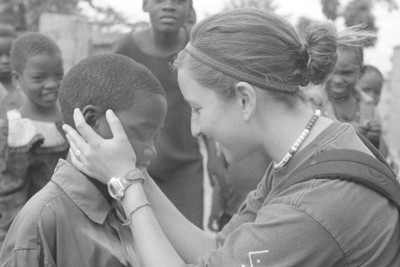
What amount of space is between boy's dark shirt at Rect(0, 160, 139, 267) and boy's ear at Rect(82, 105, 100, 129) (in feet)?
0.51

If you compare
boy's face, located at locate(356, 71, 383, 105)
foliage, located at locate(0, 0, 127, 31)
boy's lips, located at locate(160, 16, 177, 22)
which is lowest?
foliage, located at locate(0, 0, 127, 31)

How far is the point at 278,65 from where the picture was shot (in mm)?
1946

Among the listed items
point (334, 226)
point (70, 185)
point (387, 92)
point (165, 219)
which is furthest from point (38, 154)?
point (387, 92)

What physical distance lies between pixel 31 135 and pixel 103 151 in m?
1.60

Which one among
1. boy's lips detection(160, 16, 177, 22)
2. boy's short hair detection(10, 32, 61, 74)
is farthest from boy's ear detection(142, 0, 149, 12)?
boy's short hair detection(10, 32, 61, 74)

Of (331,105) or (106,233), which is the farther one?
(331,105)

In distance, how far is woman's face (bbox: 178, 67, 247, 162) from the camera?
1997 mm

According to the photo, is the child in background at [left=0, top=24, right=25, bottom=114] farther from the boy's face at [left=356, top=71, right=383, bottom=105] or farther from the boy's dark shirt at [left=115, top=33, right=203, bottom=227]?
the boy's face at [left=356, top=71, right=383, bottom=105]

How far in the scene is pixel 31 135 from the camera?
3.47 metres

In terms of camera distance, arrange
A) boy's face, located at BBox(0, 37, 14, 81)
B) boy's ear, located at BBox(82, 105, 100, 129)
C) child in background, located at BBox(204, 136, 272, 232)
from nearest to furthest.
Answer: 1. boy's ear, located at BBox(82, 105, 100, 129)
2. child in background, located at BBox(204, 136, 272, 232)
3. boy's face, located at BBox(0, 37, 14, 81)

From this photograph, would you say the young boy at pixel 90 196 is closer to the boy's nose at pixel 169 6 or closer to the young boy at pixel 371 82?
the boy's nose at pixel 169 6

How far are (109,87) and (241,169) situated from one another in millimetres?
2297

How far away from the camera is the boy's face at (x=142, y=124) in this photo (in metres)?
2.10

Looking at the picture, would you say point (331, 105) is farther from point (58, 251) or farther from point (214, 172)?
point (58, 251)
